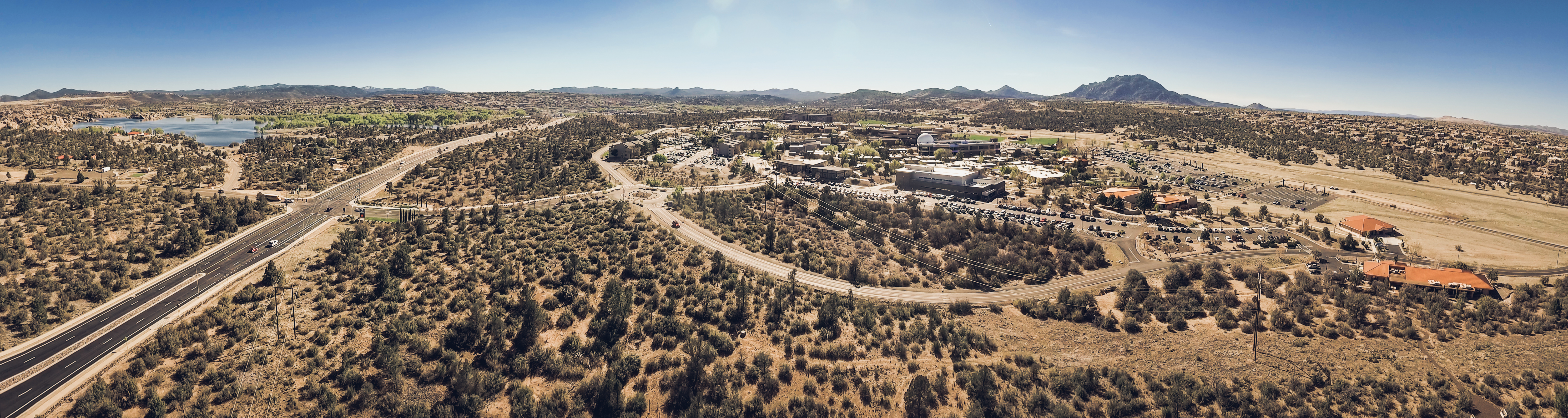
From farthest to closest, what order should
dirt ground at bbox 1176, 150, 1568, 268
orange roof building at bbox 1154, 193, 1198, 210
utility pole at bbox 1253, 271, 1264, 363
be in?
orange roof building at bbox 1154, 193, 1198, 210 → dirt ground at bbox 1176, 150, 1568, 268 → utility pole at bbox 1253, 271, 1264, 363

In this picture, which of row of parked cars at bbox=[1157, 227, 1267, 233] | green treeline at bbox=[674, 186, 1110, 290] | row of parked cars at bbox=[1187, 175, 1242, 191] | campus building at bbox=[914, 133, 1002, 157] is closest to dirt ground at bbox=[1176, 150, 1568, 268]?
row of parked cars at bbox=[1187, 175, 1242, 191]

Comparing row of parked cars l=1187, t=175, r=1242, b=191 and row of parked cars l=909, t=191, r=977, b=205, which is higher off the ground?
row of parked cars l=1187, t=175, r=1242, b=191

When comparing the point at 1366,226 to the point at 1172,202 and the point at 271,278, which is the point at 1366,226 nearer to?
the point at 1172,202

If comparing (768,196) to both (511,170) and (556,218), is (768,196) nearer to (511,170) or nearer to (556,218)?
(556,218)

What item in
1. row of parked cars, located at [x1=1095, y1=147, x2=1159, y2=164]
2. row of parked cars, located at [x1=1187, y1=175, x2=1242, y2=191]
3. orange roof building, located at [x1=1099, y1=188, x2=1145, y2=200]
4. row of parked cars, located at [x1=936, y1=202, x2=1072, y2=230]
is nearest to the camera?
row of parked cars, located at [x1=936, y1=202, x2=1072, y2=230]

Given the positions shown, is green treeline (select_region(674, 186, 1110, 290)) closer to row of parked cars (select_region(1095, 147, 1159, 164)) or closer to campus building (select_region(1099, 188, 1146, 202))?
campus building (select_region(1099, 188, 1146, 202))

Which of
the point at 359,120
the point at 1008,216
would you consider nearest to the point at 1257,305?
the point at 1008,216
